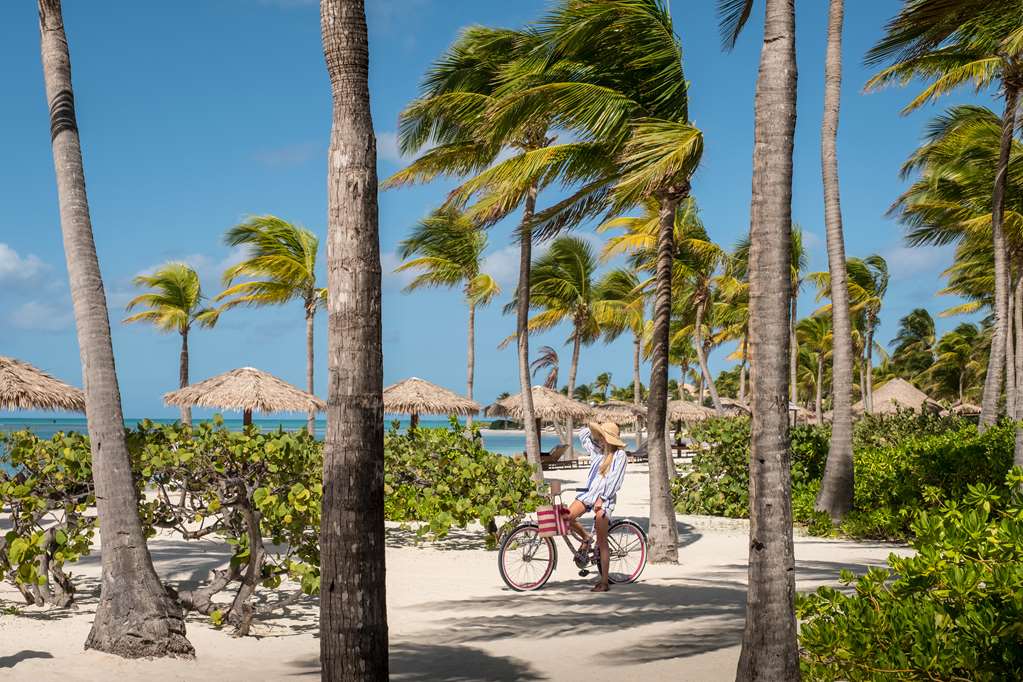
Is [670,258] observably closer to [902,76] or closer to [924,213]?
[902,76]

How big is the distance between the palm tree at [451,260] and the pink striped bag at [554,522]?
19021 mm

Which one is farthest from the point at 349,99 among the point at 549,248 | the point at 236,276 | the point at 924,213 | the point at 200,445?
the point at 549,248

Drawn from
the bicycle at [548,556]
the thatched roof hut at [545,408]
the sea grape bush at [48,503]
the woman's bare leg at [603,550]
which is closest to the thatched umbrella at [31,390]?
the sea grape bush at [48,503]

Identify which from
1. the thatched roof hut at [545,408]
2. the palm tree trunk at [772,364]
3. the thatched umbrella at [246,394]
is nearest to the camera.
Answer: the palm tree trunk at [772,364]

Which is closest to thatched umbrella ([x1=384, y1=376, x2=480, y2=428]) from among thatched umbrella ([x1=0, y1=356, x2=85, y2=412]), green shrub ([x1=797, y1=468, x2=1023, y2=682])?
thatched umbrella ([x1=0, y1=356, x2=85, y2=412])

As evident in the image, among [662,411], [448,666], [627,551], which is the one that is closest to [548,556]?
[627,551]

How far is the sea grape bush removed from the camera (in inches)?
310

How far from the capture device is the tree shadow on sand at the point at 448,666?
615 centimetres

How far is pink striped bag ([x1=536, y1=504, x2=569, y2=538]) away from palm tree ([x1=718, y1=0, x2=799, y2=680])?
437cm

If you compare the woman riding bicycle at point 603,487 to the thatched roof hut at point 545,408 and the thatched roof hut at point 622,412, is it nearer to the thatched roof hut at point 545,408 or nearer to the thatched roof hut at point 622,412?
the thatched roof hut at point 545,408

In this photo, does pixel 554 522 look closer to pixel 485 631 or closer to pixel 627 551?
pixel 627 551

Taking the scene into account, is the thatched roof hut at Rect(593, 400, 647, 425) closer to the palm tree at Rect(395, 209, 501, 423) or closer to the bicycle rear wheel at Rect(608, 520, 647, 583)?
the palm tree at Rect(395, 209, 501, 423)

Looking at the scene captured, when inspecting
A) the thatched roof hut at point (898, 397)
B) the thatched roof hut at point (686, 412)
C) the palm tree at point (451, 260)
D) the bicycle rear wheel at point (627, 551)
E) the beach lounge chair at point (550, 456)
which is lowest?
the bicycle rear wheel at point (627, 551)

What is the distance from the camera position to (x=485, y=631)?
7590 mm
